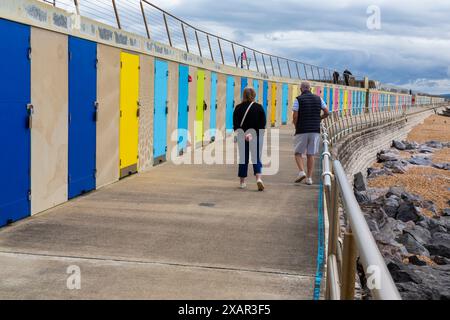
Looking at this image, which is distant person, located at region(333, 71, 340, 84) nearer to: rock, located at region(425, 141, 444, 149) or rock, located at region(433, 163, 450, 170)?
rock, located at region(425, 141, 444, 149)

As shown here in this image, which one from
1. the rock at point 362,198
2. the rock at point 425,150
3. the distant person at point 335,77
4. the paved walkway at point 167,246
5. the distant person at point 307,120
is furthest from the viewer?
the distant person at point 335,77

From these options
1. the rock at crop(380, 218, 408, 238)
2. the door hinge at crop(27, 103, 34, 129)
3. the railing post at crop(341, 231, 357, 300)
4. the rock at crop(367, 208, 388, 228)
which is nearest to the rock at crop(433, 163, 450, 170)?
the rock at crop(367, 208, 388, 228)

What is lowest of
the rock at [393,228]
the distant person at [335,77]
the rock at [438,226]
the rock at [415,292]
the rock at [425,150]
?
the rock at [438,226]

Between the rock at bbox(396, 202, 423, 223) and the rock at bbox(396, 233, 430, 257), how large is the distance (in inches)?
134

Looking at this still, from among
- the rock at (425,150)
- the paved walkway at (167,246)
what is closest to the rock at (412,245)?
the paved walkway at (167,246)

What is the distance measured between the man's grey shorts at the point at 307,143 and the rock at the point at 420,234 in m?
2.37

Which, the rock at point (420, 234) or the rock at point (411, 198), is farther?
the rock at point (411, 198)

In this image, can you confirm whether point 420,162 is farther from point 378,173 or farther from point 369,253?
point 369,253

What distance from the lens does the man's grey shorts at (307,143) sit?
36.6 ft

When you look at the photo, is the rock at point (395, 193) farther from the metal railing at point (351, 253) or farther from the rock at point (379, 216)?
the metal railing at point (351, 253)

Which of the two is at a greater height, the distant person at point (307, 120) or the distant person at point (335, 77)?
the distant person at point (335, 77)

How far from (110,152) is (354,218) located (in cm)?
841
